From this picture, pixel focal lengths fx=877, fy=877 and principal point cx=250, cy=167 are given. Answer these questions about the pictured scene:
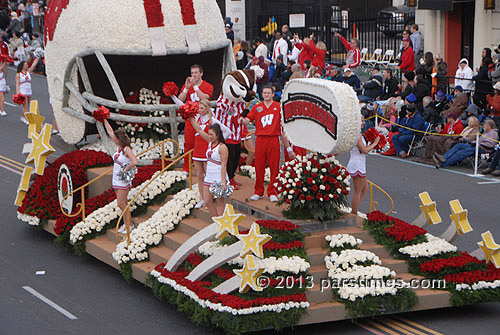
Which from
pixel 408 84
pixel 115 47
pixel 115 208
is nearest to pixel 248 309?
pixel 115 208

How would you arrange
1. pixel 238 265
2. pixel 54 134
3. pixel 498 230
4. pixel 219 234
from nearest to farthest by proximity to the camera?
pixel 219 234 < pixel 238 265 < pixel 498 230 < pixel 54 134

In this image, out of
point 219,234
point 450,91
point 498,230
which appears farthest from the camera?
point 450,91

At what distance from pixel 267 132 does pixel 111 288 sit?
3.25 metres

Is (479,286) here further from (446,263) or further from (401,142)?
(401,142)

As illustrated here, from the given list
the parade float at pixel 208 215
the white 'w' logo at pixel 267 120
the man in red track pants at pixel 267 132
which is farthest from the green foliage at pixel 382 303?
the white 'w' logo at pixel 267 120

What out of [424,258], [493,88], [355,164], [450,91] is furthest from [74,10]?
[450,91]

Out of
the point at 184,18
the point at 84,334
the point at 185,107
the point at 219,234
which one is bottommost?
the point at 84,334

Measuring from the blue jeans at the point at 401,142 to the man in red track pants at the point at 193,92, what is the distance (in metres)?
7.24

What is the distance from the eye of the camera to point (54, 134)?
1850cm

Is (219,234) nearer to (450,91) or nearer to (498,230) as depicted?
(498,230)

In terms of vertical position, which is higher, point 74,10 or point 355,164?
point 74,10

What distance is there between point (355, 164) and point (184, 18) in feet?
15.1

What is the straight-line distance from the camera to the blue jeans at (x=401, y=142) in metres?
20.7

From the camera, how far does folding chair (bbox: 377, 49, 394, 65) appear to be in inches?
1175
